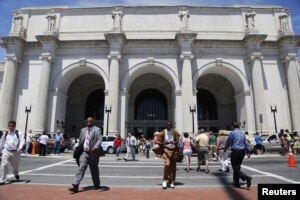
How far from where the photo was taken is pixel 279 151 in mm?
23359

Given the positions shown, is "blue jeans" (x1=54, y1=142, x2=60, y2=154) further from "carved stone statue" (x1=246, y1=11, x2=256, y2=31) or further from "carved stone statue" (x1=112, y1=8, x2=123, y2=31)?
"carved stone statue" (x1=246, y1=11, x2=256, y2=31)

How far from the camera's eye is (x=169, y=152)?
27.2 ft

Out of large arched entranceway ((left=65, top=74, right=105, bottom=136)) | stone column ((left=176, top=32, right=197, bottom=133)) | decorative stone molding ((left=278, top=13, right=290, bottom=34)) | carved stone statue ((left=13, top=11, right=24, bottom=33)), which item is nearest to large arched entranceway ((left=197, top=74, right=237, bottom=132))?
stone column ((left=176, top=32, right=197, bottom=133))

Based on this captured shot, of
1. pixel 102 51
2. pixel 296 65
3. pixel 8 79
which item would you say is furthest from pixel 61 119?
pixel 296 65

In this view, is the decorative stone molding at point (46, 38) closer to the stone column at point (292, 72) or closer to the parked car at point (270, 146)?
the parked car at point (270, 146)

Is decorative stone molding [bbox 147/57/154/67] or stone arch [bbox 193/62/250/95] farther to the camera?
decorative stone molding [bbox 147/57/154/67]

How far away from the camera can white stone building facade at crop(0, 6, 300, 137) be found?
29766 mm

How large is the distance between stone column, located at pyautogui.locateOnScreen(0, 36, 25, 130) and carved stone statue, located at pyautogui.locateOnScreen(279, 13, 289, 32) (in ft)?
108

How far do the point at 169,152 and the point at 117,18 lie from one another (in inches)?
1073

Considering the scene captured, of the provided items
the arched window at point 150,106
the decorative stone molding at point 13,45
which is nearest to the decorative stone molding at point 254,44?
the arched window at point 150,106

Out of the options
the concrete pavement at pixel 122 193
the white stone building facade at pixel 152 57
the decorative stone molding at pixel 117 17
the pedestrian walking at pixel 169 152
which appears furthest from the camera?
the decorative stone molding at pixel 117 17

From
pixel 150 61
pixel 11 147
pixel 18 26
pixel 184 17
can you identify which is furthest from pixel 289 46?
pixel 18 26

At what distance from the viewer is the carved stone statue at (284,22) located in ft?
107

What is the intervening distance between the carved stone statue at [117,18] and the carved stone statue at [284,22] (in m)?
20.4
